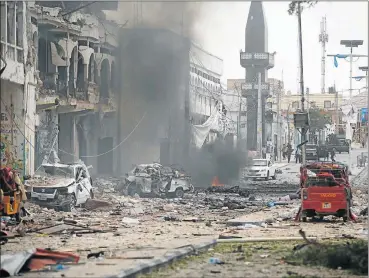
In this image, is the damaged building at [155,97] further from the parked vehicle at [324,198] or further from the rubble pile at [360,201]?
the parked vehicle at [324,198]

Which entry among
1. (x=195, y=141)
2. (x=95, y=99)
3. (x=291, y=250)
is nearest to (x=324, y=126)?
(x=195, y=141)

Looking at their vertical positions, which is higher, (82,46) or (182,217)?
(82,46)

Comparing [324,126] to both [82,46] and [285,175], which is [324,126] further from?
[82,46]

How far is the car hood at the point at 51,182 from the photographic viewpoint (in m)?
24.5

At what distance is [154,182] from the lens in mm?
32406

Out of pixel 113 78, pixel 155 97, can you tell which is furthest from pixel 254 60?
pixel 113 78

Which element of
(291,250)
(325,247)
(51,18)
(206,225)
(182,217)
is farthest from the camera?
(51,18)

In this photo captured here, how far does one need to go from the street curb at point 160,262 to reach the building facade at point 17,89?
1450 cm

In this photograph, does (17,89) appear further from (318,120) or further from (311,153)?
(318,120)

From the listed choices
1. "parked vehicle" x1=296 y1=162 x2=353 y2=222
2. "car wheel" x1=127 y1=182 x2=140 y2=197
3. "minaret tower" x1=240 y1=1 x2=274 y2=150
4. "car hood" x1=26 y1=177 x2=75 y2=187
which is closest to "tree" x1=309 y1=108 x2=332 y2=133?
"minaret tower" x1=240 y1=1 x2=274 y2=150

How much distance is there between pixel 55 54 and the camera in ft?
126

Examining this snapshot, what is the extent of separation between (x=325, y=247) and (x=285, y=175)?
A: 39.4 metres

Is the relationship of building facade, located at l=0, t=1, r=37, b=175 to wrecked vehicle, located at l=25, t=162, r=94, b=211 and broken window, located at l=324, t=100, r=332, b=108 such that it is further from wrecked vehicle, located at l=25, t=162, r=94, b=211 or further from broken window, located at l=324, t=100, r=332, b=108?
broken window, located at l=324, t=100, r=332, b=108

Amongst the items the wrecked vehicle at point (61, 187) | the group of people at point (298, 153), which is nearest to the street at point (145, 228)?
the wrecked vehicle at point (61, 187)
